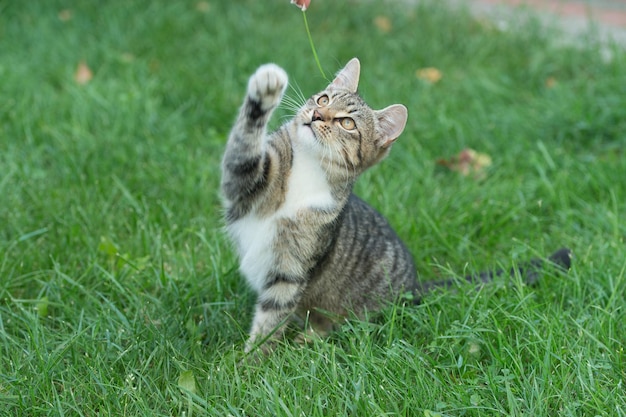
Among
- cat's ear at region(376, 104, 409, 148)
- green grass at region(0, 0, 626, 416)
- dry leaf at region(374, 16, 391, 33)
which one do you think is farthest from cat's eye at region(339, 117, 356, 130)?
dry leaf at region(374, 16, 391, 33)

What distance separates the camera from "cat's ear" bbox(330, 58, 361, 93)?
10.0ft

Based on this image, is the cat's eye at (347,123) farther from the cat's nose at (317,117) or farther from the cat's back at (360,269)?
the cat's back at (360,269)

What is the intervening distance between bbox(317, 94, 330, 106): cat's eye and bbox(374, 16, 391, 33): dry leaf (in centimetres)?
353

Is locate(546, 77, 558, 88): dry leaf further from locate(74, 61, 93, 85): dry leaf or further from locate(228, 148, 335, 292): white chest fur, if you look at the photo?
locate(74, 61, 93, 85): dry leaf

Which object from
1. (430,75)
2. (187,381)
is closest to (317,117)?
(187,381)

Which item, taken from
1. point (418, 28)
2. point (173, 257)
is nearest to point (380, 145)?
point (173, 257)

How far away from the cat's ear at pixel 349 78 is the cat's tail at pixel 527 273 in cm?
94

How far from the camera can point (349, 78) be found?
308 centimetres

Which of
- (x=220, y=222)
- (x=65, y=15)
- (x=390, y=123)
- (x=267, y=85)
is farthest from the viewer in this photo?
(x=65, y=15)

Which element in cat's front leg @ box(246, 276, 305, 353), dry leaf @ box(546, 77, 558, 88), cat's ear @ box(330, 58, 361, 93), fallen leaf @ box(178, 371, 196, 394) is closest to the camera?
fallen leaf @ box(178, 371, 196, 394)

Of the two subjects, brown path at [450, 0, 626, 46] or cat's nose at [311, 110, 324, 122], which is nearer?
cat's nose at [311, 110, 324, 122]

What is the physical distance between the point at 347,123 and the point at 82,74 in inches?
119

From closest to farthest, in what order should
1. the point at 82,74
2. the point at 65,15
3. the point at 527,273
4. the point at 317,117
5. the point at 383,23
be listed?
the point at 317,117 < the point at 527,273 < the point at 82,74 < the point at 65,15 < the point at 383,23

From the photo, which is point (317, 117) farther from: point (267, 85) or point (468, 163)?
point (468, 163)
